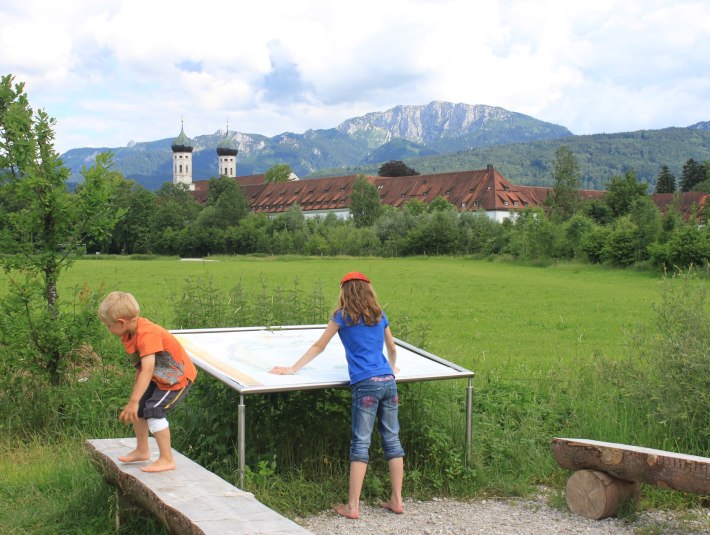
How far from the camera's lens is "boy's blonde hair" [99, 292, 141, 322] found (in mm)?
5410

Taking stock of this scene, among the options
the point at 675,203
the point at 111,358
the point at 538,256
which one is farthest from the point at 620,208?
the point at 111,358

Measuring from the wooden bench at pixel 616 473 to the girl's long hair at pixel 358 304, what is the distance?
5.69 ft

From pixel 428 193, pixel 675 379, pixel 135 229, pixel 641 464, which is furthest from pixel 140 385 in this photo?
pixel 428 193

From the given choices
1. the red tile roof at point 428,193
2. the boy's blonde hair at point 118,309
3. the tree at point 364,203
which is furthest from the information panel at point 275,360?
the red tile roof at point 428,193

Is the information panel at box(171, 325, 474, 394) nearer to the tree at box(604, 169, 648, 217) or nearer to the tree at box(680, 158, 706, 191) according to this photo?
the tree at box(604, 169, 648, 217)

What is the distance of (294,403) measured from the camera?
Result: 22.7ft

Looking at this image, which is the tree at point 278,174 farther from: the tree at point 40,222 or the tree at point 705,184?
the tree at point 40,222

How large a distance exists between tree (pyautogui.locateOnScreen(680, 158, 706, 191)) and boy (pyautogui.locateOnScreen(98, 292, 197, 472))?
128013 millimetres

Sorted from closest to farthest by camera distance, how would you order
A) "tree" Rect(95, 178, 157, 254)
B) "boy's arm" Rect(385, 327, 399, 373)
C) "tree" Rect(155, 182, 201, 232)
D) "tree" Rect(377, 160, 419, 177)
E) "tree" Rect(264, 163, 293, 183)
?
1. "boy's arm" Rect(385, 327, 399, 373)
2. "tree" Rect(95, 178, 157, 254)
3. "tree" Rect(155, 182, 201, 232)
4. "tree" Rect(377, 160, 419, 177)
5. "tree" Rect(264, 163, 293, 183)

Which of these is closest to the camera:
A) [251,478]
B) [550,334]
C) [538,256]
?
[251,478]

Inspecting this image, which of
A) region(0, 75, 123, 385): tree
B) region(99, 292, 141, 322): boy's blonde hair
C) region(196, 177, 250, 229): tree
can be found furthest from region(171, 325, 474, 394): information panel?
region(196, 177, 250, 229): tree

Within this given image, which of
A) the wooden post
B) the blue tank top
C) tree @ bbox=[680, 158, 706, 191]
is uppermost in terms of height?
tree @ bbox=[680, 158, 706, 191]

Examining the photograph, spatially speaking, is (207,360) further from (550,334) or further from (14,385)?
(550,334)

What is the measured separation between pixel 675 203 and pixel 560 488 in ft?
136
